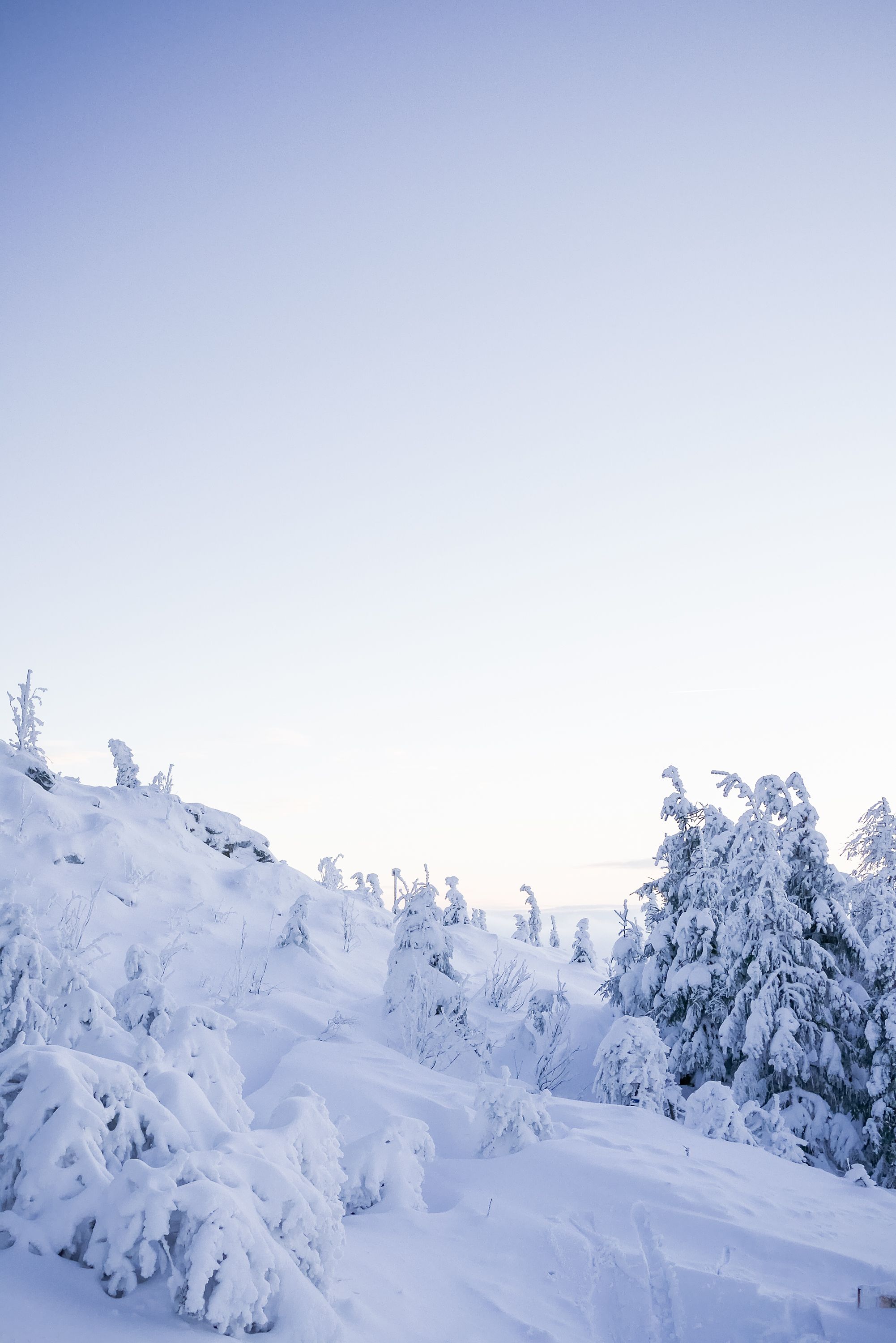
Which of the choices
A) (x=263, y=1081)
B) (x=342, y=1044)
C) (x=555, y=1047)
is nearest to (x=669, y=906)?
(x=555, y=1047)

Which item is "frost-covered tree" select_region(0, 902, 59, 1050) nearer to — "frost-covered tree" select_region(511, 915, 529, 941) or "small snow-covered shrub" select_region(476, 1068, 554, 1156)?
"small snow-covered shrub" select_region(476, 1068, 554, 1156)

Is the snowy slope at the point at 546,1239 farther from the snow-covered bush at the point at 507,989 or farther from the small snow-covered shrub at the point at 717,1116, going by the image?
the snow-covered bush at the point at 507,989

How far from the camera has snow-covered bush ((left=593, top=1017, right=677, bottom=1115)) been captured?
43.8ft

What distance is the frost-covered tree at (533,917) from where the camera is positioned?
51.3m

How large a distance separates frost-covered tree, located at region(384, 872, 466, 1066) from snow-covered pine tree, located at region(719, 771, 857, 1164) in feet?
20.9

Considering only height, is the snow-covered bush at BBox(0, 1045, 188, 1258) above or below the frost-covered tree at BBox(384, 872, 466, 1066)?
above

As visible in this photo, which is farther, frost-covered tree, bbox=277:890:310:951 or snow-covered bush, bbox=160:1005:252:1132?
frost-covered tree, bbox=277:890:310:951

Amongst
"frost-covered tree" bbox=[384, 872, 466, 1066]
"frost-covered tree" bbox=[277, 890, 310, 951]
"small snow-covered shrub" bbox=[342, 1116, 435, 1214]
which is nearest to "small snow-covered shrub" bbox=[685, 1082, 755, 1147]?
"small snow-covered shrub" bbox=[342, 1116, 435, 1214]

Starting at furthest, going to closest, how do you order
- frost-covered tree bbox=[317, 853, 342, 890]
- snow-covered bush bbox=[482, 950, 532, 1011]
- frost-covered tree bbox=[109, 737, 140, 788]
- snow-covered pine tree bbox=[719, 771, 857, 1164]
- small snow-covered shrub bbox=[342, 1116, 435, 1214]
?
1. frost-covered tree bbox=[317, 853, 342, 890]
2. frost-covered tree bbox=[109, 737, 140, 788]
3. snow-covered bush bbox=[482, 950, 532, 1011]
4. snow-covered pine tree bbox=[719, 771, 857, 1164]
5. small snow-covered shrub bbox=[342, 1116, 435, 1214]

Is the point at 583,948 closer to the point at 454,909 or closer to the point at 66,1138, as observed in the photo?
the point at 454,909

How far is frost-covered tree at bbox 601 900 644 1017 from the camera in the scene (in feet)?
64.6

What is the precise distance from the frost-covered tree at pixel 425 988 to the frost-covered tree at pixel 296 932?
6.43 m

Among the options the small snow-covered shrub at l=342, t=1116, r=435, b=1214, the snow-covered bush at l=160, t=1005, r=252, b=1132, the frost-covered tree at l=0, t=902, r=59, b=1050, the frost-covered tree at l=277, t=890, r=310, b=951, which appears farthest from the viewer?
the frost-covered tree at l=277, t=890, r=310, b=951

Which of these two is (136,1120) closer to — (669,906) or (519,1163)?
(519,1163)
